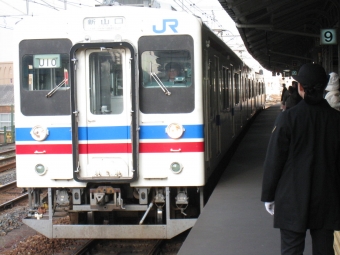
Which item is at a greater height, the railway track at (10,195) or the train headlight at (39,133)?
Result: the train headlight at (39,133)

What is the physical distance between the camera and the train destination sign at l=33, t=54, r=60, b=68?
682 cm

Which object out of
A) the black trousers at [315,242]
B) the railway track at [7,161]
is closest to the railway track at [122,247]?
the black trousers at [315,242]

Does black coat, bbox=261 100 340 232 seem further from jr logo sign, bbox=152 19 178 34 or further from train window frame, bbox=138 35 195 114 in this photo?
jr logo sign, bbox=152 19 178 34

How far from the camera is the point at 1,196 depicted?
39.4 feet

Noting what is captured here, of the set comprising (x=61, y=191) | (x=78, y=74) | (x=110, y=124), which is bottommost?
(x=61, y=191)

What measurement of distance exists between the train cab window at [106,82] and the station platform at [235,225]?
1767 millimetres

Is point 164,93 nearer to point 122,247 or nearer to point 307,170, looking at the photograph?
point 122,247

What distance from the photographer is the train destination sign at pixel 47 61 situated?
22.4ft

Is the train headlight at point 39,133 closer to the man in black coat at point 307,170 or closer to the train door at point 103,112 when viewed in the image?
the train door at point 103,112

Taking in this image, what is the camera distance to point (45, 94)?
6.86 metres

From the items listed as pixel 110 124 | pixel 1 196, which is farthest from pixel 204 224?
pixel 1 196

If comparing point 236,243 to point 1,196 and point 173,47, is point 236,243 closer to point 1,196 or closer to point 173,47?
point 173,47

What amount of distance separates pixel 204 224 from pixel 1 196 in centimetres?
685

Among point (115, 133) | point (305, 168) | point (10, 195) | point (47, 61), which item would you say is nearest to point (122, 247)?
point (115, 133)
